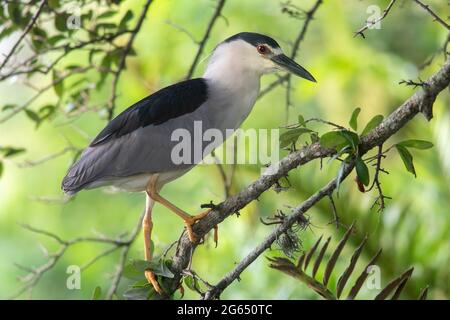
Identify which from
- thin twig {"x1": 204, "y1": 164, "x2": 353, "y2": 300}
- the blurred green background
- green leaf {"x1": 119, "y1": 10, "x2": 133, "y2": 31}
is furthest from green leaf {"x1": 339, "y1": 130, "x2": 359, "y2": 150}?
green leaf {"x1": 119, "y1": 10, "x2": 133, "y2": 31}

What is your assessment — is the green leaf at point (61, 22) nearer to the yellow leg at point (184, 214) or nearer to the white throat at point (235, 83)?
the white throat at point (235, 83)

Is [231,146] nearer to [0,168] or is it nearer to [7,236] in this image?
[0,168]

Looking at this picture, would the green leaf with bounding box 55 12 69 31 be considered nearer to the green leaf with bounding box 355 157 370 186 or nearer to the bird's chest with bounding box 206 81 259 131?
the bird's chest with bounding box 206 81 259 131

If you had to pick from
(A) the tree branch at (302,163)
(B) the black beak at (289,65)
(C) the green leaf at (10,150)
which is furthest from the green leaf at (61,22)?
(A) the tree branch at (302,163)

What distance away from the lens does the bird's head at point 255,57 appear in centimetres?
312

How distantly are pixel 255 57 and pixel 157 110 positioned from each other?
18.0 inches

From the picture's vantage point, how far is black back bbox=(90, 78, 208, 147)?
3.09 meters

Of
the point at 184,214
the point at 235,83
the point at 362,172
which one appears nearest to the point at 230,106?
the point at 235,83

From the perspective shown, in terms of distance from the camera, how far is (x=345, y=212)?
417 centimetres

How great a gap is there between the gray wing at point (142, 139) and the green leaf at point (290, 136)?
2.42ft

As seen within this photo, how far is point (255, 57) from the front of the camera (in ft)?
10.4

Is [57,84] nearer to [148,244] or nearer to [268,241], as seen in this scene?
[148,244]

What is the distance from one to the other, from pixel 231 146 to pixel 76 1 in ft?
3.43

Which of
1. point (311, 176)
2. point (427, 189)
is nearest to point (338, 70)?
point (427, 189)
